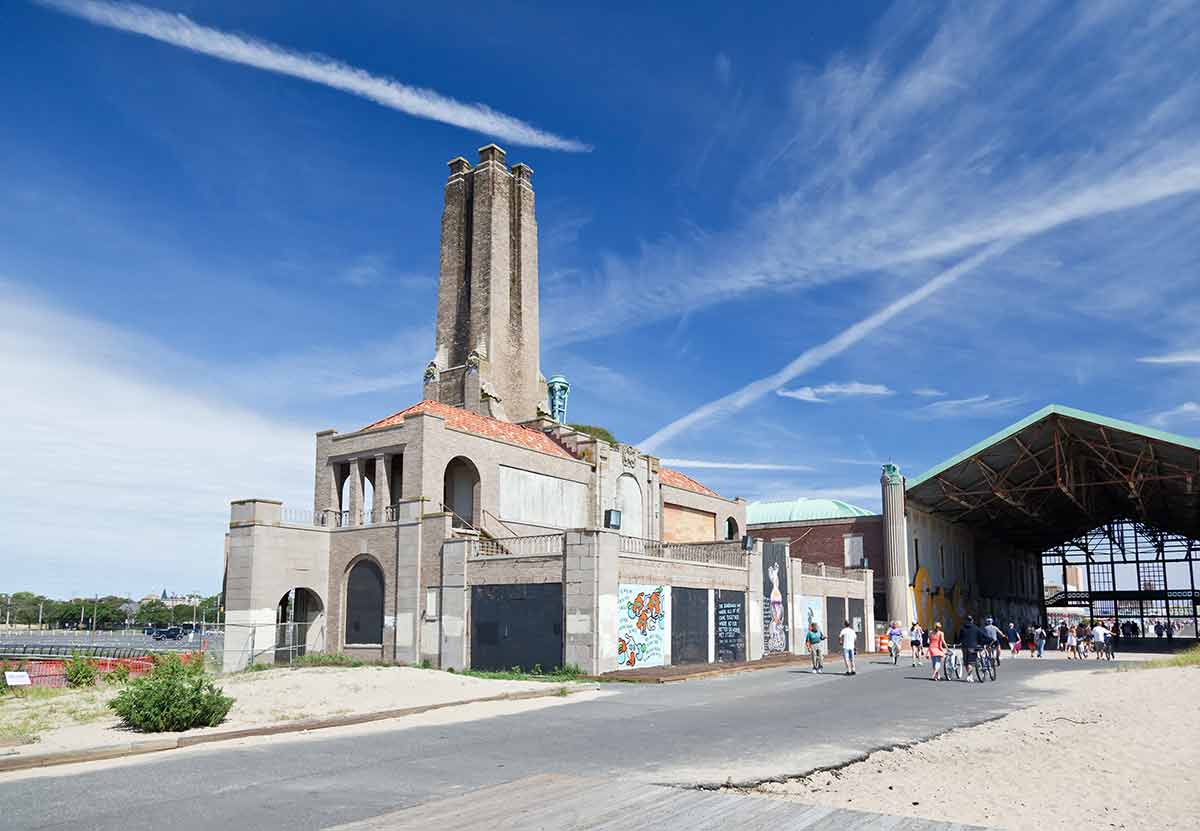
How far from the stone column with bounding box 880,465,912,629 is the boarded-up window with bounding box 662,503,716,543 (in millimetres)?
Result: 10481

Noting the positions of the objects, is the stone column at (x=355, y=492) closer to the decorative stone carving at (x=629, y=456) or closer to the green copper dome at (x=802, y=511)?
the decorative stone carving at (x=629, y=456)

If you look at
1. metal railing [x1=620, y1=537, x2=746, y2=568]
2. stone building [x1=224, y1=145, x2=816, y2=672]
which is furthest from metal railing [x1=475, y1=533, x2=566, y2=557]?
metal railing [x1=620, y1=537, x2=746, y2=568]

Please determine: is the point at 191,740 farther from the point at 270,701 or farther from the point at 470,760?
the point at 270,701

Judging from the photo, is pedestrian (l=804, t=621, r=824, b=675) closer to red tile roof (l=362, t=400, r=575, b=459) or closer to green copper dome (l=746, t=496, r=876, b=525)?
red tile roof (l=362, t=400, r=575, b=459)

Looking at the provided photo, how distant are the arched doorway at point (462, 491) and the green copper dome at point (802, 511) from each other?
3038 cm

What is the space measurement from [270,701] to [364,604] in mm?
15488

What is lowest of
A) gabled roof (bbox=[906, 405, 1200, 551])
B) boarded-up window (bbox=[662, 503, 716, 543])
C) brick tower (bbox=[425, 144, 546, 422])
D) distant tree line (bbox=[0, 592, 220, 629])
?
distant tree line (bbox=[0, 592, 220, 629])

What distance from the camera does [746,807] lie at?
33.3 ft

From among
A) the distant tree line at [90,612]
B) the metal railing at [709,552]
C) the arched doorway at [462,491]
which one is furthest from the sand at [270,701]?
the distant tree line at [90,612]

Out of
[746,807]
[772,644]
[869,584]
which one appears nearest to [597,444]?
[772,644]

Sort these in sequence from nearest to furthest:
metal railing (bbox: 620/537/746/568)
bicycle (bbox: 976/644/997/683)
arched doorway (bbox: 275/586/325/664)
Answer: bicycle (bbox: 976/644/997/683), arched doorway (bbox: 275/586/325/664), metal railing (bbox: 620/537/746/568)

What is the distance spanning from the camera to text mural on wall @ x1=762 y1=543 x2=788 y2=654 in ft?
135

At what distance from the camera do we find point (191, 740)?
1541cm

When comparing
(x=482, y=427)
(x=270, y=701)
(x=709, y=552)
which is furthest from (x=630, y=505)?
(x=270, y=701)
